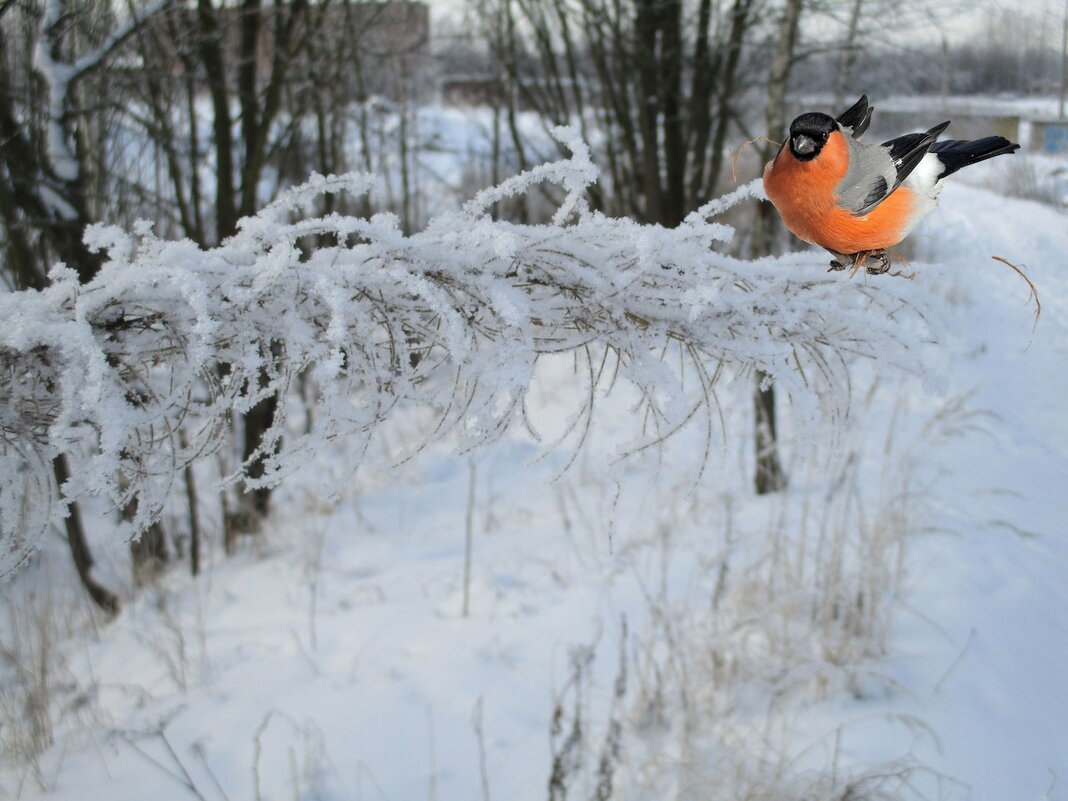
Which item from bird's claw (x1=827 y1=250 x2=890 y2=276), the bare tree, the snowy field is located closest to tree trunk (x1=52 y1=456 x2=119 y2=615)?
the snowy field

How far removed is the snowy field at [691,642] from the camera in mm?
1273

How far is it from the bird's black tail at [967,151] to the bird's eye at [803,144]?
6 cm

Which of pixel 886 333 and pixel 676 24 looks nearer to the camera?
pixel 886 333

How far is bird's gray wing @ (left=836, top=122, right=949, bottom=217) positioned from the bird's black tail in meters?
0.01

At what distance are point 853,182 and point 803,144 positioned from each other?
0.09 ft

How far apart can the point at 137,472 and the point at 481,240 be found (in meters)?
0.38

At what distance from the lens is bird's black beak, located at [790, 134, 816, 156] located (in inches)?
14.1

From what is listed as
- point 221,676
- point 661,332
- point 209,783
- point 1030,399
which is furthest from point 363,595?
point 661,332

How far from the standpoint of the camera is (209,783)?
169 centimetres

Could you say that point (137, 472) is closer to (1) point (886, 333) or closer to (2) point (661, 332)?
(2) point (661, 332)

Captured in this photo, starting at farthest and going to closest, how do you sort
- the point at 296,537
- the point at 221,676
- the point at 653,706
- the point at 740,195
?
the point at 296,537 < the point at 221,676 < the point at 653,706 < the point at 740,195

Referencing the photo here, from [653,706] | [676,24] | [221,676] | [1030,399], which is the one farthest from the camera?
[676,24]

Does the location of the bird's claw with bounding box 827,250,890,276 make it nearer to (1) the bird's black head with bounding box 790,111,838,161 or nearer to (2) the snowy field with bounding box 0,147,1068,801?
(1) the bird's black head with bounding box 790,111,838,161

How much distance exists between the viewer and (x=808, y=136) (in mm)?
359
